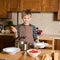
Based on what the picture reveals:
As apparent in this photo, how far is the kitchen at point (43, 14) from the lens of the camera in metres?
3.83

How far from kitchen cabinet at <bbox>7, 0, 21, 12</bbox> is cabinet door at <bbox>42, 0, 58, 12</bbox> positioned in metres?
0.57

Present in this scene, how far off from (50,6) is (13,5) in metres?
0.84

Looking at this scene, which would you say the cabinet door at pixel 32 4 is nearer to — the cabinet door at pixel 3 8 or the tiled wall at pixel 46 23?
the tiled wall at pixel 46 23

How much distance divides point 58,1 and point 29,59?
2353 millimetres

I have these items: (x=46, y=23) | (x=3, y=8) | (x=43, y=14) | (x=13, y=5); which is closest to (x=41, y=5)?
(x=43, y=14)

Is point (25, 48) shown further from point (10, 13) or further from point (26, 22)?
point (10, 13)

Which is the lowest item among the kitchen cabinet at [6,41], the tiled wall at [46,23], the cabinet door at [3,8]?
A: the kitchen cabinet at [6,41]

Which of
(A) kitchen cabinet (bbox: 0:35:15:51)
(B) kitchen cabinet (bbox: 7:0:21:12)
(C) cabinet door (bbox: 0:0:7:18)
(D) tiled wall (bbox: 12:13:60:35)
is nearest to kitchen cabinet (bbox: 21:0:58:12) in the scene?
(B) kitchen cabinet (bbox: 7:0:21:12)

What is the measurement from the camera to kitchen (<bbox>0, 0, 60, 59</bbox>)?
3828mm

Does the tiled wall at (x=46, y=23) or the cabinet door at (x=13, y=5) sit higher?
the cabinet door at (x=13, y=5)

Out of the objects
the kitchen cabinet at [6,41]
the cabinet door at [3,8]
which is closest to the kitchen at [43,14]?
the cabinet door at [3,8]

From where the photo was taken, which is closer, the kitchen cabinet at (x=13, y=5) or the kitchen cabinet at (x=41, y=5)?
the kitchen cabinet at (x=41, y=5)

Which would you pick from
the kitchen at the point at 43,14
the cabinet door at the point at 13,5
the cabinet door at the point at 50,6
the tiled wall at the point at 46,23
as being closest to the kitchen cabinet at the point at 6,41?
the kitchen at the point at 43,14

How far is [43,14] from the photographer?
4.12 meters
